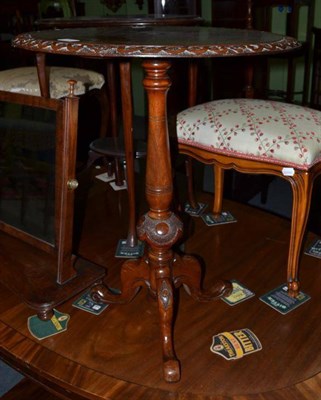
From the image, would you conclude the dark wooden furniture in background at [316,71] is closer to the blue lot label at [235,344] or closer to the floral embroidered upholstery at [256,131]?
the floral embroidered upholstery at [256,131]

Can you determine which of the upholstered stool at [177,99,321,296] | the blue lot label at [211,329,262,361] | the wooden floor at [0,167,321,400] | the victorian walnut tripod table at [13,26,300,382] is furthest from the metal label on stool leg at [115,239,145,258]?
the blue lot label at [211,329,262,361]

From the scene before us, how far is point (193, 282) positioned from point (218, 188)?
55 centimetres

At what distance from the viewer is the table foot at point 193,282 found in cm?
137

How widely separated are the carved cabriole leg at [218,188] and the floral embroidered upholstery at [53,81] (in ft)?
2.07

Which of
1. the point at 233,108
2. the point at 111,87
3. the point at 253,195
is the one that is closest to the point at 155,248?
the point at 233,108

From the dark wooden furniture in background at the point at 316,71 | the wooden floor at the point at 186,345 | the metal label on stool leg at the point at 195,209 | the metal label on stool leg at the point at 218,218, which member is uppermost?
the dark wooden furniture in background at the point at 316,71

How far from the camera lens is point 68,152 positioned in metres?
1.28

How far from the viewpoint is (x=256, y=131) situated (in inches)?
55.4

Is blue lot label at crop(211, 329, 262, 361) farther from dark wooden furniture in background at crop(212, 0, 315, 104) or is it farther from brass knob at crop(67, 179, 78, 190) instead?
dark wooden furniture in background at crop(212, 0, 315, 104)

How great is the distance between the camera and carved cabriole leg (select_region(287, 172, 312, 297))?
1.37m

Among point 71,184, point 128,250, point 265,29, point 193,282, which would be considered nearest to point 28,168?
point 71,184

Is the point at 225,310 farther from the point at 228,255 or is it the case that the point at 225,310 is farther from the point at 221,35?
the point at 221,35

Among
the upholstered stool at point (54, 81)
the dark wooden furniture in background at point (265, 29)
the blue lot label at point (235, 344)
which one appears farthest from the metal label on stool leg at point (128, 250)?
the dark wooden furniture in background at point (265, 29)

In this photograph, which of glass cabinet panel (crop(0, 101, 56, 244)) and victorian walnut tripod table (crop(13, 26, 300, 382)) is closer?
victorian walnut tripod table (crop(13, 26, 300, 382))
